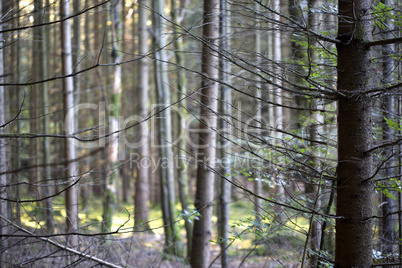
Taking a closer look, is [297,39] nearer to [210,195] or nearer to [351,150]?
[351,150]

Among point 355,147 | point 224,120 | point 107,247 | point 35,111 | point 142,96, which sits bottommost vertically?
point 107,247

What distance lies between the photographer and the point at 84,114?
66.2 feet

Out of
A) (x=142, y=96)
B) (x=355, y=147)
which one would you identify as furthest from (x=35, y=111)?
(x=142, y=96)

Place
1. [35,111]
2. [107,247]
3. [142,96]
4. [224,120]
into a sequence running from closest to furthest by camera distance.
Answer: [224,120], [35,111], [107,247], [142,96]

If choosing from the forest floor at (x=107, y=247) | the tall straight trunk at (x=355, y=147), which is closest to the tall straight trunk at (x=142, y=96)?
the forest floor at (x=107, y=247)

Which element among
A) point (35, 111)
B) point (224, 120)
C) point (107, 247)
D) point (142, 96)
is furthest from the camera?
point (142, 96)

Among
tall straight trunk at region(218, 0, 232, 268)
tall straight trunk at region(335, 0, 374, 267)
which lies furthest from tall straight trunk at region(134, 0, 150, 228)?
tall straight trunk at region(335, 0, 374, 267)

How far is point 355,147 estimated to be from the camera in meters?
2.65

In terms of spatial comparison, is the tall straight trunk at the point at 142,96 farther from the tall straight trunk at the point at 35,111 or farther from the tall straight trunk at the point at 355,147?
the tall straight trunk at the point at 355,147

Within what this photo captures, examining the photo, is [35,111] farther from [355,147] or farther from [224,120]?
[355,147]

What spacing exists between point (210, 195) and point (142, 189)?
700 cm

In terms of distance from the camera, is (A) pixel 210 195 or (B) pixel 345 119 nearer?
(B) pixel 345 119

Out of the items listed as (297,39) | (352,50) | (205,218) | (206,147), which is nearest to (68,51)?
(206,147)

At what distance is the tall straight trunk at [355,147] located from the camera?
2.60m
